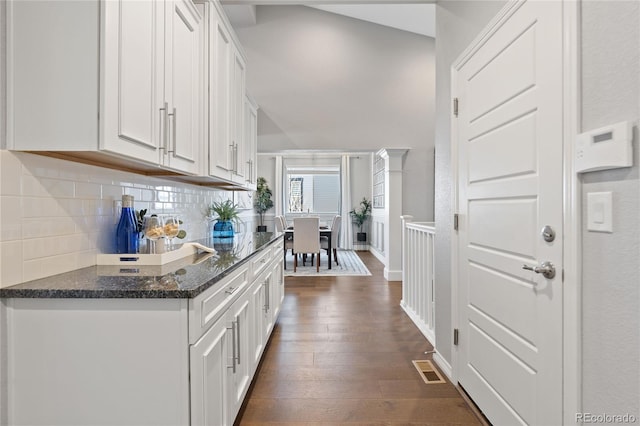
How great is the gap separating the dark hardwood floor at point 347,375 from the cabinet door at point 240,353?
0.20m

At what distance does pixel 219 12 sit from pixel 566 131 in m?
2.08

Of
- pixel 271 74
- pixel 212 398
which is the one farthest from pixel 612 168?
pixel 271 74

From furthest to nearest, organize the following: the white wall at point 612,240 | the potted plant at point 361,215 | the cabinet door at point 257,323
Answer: the potted plant at point 361,215 → the cabinet door at point 257,323 → the white wall at point 612,240

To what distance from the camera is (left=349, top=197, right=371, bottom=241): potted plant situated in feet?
29.1

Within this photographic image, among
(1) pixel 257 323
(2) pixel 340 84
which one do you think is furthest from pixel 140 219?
(2) pixel 340 84

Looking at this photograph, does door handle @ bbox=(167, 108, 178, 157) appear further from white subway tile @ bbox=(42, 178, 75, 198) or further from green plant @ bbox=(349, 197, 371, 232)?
green plant @ bbox=(349, 197, 371, 232)

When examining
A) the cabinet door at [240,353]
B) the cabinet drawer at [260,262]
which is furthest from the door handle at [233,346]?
the cabinet drawer at [260,262]

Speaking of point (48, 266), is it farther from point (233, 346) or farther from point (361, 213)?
point (361, 213)

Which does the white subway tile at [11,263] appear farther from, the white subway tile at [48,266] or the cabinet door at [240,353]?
the cabinet door at [240,353]

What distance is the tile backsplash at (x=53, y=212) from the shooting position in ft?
3.80

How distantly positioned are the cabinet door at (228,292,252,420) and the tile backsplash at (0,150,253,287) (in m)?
0.70

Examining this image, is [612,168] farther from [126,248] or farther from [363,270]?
[363,270]

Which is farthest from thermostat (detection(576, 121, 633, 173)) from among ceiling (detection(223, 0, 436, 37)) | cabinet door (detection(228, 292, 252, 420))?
ceiling (detection(223, 0, 436, 37))

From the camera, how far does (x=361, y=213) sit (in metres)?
8.98
